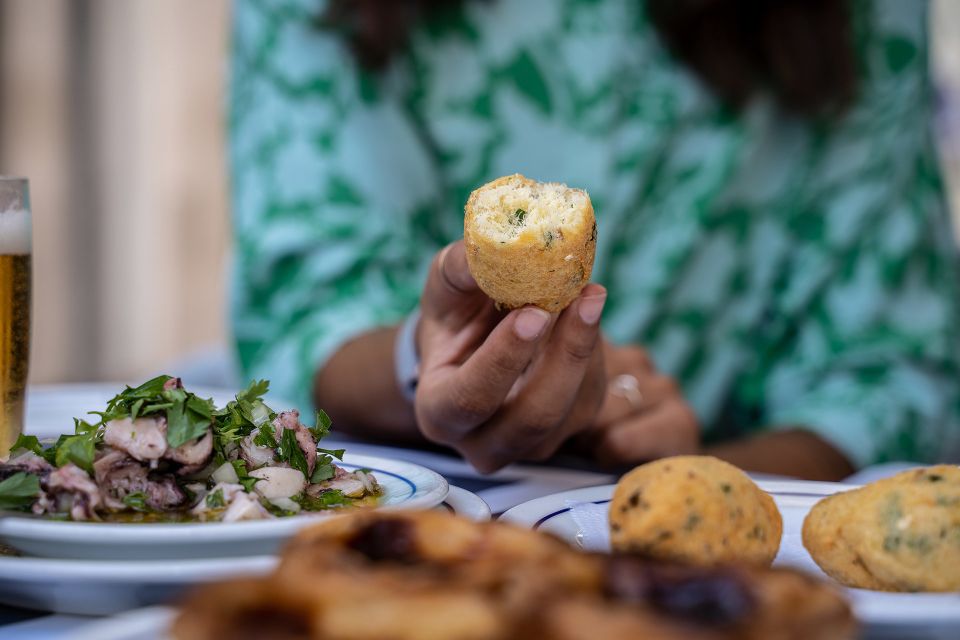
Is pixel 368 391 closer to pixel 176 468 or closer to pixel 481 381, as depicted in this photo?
pixel 481 381

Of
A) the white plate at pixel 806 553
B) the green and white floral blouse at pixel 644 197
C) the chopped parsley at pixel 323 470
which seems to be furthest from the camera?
the green and white floral blouse at pixel 644 197

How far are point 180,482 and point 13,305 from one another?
0.35 metres

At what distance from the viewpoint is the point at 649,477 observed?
0.63m

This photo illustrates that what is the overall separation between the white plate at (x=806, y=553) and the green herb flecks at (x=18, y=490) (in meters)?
0.35

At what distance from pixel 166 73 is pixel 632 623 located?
6.15m

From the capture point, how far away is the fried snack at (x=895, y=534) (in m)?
0.62

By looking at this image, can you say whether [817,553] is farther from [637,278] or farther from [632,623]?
[637,278]

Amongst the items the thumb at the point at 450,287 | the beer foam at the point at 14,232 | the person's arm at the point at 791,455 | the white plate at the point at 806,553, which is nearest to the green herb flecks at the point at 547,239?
the thumb at the point at 450,287

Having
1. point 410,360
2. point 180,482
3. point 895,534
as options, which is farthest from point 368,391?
point 895,534

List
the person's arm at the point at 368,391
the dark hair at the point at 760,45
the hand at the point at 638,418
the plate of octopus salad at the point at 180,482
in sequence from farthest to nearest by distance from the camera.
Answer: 1. the dark hair at the point at 760,45
2. the person's arm at the point at 368,391
3. the hand at the point at 638,418
4. the plate of octopus salad at the point at 180,482

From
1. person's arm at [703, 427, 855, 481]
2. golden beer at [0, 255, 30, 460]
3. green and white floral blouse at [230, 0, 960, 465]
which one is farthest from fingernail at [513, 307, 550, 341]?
green and white floral blouse at [230, 0, 960, 465]

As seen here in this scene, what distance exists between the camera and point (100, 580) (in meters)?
0.56

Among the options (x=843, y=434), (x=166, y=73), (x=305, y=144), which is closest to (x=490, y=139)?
(x=305, y=144)

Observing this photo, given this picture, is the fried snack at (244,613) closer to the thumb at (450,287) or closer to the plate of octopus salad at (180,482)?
the plate of octopus salad at (180,482)
